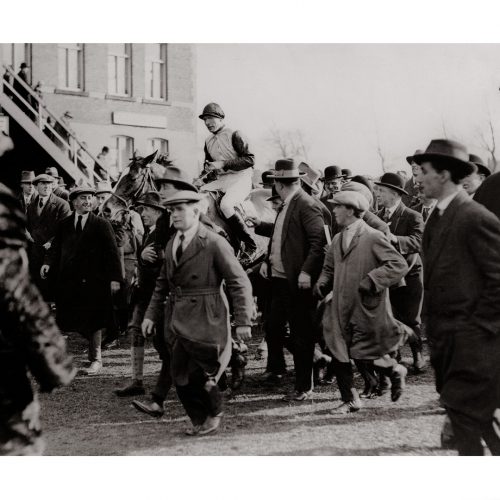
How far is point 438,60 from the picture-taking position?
4.98 m

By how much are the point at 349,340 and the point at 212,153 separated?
2361 millimetres

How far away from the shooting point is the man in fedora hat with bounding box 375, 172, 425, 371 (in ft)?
19.4

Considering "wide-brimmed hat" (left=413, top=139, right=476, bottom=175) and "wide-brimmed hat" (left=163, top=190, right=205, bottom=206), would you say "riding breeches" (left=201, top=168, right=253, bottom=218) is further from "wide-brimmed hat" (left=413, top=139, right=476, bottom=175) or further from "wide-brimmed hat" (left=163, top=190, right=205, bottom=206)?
"wide-brimmed hat" (left=413, top=139, right=476, bottom=175)

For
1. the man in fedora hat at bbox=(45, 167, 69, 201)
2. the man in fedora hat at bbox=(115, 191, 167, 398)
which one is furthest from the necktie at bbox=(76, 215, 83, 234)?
the man in fedora hat at bbox=(115, 191, 167, 398)

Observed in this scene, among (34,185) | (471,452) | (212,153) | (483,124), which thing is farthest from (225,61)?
(471,452)

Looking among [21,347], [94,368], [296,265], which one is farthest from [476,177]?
[94,368]

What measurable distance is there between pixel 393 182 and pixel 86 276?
294 cm

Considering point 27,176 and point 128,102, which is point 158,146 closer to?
point 128,102

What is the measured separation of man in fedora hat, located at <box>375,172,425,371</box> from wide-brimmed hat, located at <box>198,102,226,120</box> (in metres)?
1.52

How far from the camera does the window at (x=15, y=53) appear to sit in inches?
201

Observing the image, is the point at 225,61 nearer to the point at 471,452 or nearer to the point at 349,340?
the point at 349,340

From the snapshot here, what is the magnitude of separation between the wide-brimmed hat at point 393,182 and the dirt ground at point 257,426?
65.9 inches

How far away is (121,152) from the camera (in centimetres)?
709

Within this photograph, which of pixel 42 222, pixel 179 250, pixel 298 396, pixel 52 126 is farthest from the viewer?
pixel 52 126
